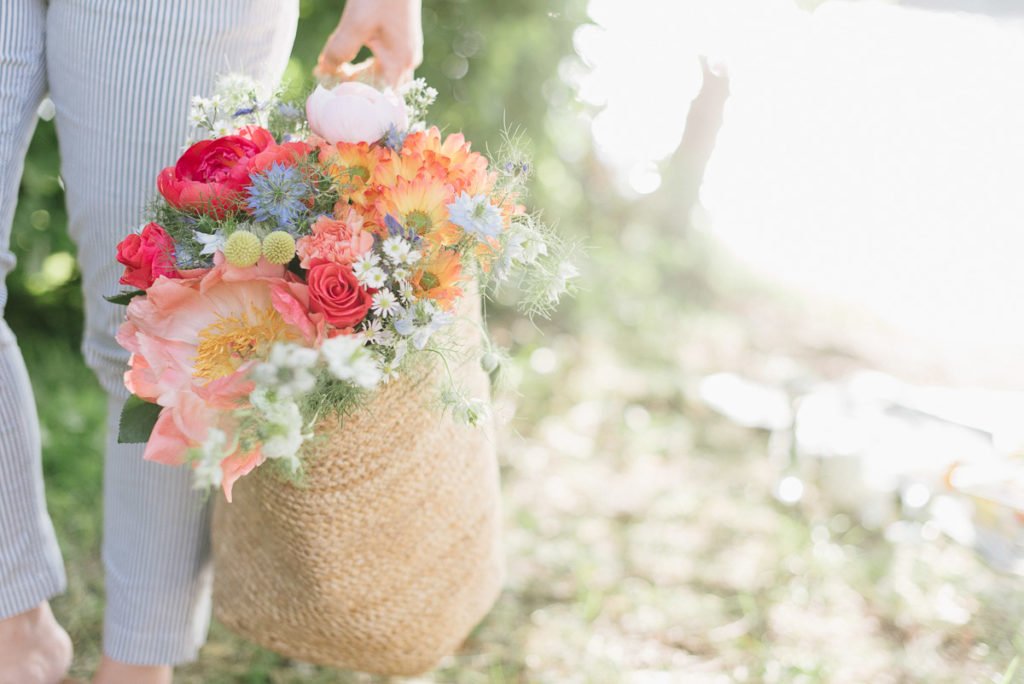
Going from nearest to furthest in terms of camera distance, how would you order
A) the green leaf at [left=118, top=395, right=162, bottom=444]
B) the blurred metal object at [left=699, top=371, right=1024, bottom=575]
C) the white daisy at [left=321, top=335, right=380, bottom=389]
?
the white daisy at [left=321, top=335, right=380, bottom=389] → the green leaf at [left=118, top=395, right=162, bottom=444] → the blurred metal object at [left=699, top=371, right=1024, bottom=575]

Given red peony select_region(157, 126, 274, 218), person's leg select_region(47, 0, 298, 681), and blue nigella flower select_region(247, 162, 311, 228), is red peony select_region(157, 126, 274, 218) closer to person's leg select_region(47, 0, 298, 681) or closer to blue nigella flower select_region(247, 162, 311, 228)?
blue nigella flower select_region(247, 162, 311, 228)

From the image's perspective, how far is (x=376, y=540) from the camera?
121 cm

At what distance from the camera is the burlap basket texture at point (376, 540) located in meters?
1.12

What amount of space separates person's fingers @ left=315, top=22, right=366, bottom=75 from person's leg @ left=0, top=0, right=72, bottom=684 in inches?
13.4

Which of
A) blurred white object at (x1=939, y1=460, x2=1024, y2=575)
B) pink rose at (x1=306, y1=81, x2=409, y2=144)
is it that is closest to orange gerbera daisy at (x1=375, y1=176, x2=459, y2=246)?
pink rose at (x1=306, y1=81, x2=409, y2=144)

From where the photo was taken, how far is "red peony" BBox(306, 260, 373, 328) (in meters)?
0.91

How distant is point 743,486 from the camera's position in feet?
7.27

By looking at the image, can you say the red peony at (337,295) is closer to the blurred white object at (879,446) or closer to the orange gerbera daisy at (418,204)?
the orange gerbera daisy at (418,204)

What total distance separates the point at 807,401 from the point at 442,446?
1223 millimetres

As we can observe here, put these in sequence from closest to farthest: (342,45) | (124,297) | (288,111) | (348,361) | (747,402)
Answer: (348,361) < (124,297) < (288,111) < (342,45) < (747,402)

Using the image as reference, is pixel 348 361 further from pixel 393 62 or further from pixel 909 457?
pixel 909 457

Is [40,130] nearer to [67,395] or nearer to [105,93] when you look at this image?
[67,395]

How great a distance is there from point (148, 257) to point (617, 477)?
1.47 meters

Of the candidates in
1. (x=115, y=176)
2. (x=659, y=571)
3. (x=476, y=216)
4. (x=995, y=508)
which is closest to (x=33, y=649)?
(x=115, y=176)
